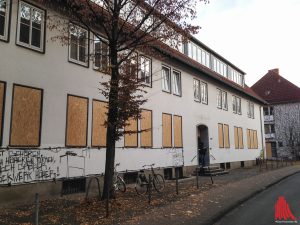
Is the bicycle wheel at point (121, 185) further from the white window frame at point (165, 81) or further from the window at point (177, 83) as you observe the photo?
the window at point (177, 83)

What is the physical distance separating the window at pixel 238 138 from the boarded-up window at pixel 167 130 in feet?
40.1

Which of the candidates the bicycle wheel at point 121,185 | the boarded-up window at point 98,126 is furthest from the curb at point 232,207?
the boarded-up window at point 98,126

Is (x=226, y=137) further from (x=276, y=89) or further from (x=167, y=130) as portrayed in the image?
(x=276, y=89)

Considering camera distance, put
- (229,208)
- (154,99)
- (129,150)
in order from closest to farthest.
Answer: (229,208), (129,150), (154,99)

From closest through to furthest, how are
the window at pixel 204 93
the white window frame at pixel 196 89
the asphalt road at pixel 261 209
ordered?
the asphalt road at pixel 261 209 < the white window frame at pixel 196 89 < the window at pixel 204 93

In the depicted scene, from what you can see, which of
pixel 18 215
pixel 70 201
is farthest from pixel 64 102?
pixel 18 215

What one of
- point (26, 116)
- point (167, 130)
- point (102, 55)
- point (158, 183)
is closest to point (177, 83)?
point (167, 130)

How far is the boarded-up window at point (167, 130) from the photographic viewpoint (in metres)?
21.4

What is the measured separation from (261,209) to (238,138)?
865 inches

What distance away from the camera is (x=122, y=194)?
14.6m

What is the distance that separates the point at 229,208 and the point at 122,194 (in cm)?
472

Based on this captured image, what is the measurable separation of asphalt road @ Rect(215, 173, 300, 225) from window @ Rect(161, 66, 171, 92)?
8.77 metres

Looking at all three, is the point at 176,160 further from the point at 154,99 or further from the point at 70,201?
the point at 70,201

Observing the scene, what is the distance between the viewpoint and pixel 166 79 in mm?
22453
